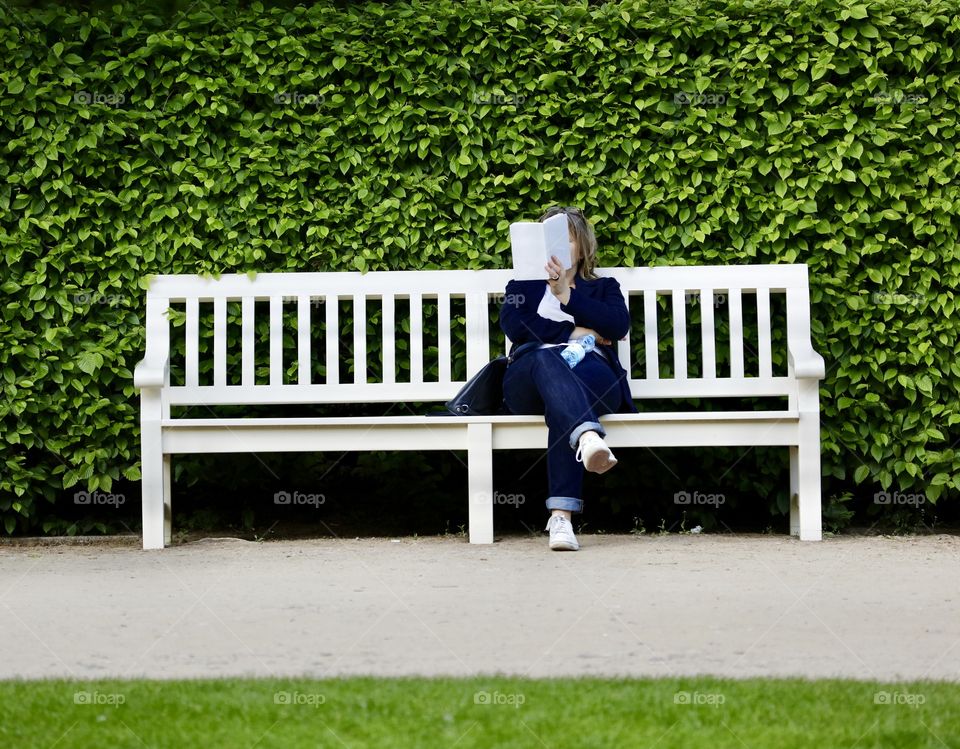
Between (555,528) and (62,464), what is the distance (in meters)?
2.36

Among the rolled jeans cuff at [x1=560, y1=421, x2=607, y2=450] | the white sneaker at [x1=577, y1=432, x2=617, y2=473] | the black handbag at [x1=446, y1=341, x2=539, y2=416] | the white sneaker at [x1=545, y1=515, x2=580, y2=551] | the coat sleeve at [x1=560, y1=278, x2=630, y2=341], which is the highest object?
the coat sleeve at [x1=560, y1=278, x2=630, y2=341]

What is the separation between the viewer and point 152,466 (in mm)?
5340

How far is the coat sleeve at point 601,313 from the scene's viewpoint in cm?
536

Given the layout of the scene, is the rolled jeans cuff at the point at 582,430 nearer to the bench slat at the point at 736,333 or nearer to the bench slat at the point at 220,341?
the bench slat at the point at 736,333

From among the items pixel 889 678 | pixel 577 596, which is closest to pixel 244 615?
pixel 577 596

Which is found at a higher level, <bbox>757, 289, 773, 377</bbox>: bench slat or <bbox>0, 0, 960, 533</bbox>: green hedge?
<bbox>0, 0, 960, 533</bbox>: green hedge

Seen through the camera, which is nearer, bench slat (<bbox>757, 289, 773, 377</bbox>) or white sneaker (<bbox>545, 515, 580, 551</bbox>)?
white sneaker (<bbox>545, 515, 580, 551</bbox>)

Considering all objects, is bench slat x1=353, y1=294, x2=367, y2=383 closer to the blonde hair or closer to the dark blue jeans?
the dark blue jeans

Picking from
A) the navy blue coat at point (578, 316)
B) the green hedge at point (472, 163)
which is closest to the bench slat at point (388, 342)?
the green hedge at point (472, 163)

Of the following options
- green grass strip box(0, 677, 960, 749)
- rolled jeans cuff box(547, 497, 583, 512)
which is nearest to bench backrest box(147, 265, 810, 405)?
rolled jeans cuff box(547, 497, 583, 512)

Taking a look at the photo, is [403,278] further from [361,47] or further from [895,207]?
[895,207]

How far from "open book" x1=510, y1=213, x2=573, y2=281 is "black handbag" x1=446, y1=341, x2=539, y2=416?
1.26 ft

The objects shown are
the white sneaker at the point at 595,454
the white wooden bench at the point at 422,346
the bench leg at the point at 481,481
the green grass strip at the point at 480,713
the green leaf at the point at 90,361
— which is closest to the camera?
→ the green grass strip at the point at 480,713

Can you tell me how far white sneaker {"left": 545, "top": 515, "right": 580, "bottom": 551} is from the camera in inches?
196
